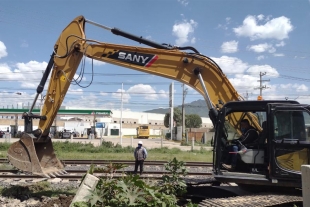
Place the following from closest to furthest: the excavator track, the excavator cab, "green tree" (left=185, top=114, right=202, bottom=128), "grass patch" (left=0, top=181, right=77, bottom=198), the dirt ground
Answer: the excavator track
the excavator cab
the dirt ground
"grass patch" (left=0, top=181, right=77, bottom=198)
"green tree" (left=185, top=114, right=202, bottom=128)

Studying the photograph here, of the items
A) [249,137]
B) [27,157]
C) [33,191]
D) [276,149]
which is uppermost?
[249,137]

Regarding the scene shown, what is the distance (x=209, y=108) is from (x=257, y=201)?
7.84ft

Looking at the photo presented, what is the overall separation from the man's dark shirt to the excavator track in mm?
1118

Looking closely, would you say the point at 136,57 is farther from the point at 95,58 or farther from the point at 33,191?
the point at 33,191

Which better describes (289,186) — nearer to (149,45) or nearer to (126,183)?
(126,183)

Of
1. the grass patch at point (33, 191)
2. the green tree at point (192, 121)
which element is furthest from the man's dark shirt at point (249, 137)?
the green tree at point (192, 121)

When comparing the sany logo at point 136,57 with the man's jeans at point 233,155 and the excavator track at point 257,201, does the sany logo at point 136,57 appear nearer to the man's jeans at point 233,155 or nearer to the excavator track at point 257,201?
the man's jeans at point 233,155

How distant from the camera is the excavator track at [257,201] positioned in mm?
5113

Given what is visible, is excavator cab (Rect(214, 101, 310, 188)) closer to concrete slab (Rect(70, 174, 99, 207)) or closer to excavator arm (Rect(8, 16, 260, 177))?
excavator arm (Rect(8, 16, 260, 177))

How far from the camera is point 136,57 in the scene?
26.2ft

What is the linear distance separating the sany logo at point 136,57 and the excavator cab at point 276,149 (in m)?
2.61

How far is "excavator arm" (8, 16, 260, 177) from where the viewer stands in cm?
748


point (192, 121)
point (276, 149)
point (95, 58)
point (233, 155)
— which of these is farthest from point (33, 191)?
point (192, 121)

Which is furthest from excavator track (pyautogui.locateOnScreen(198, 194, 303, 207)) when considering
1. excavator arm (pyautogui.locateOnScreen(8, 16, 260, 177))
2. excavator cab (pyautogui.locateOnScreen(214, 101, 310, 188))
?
excavator arm (pyautogui.locateOnScreen(8, 16, 260, 177))
